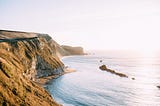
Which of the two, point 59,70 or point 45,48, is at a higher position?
point 45,48

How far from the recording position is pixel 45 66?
421 feet

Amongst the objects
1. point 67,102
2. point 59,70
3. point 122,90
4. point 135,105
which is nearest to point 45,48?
point 59,70

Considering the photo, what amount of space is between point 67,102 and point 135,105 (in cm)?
2306

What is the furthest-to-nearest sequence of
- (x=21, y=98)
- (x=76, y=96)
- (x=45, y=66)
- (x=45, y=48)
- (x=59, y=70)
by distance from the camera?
(x=45, y=48), (x=59, y=70), (x=45, y=66), (x=76, y=96), (x=21, y=98)

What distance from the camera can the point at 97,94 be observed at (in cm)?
8781

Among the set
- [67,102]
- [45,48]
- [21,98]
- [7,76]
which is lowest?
[67,102]

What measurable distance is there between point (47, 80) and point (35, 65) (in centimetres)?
1150

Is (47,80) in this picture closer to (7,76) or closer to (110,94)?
(110,94)

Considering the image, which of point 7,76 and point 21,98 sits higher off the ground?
A: point 7,76

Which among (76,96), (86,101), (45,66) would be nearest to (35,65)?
(45,66)

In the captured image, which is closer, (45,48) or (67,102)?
(67,102)

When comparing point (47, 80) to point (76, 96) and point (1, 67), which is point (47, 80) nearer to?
point (76, 96)

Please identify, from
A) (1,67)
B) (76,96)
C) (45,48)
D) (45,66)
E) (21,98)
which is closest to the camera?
(21,98)

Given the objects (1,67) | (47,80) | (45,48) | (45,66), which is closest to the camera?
(1,67)
